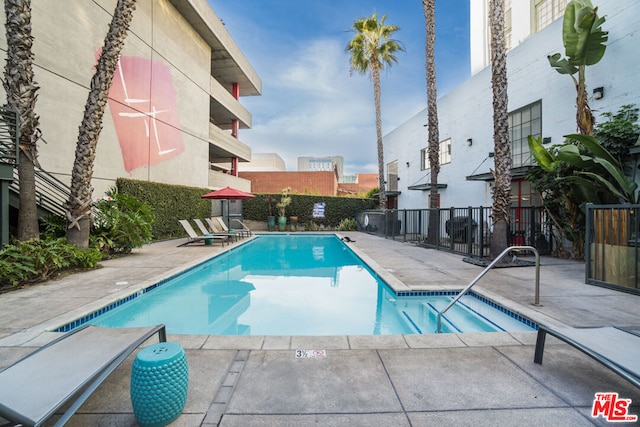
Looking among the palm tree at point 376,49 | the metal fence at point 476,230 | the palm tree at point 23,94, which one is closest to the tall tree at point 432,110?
the metal fence at point 476,230

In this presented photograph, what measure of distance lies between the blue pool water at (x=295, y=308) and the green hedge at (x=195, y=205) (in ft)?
19.1

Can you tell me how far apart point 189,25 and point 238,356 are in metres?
18.3

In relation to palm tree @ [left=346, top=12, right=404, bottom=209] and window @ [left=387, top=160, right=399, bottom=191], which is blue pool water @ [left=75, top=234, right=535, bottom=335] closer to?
palm tree @ [left=346, top=12, right=404, bottom=209]

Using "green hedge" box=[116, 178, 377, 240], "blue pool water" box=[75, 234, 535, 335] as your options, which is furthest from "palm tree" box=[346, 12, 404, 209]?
"blue pool water" box=[75, 234, 535, 335]

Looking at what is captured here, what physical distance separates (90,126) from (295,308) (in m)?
6.61

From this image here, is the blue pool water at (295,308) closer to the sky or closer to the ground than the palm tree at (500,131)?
closer to the ground

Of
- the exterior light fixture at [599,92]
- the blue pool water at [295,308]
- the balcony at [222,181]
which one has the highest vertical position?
the exterior light fixture at [599,92]

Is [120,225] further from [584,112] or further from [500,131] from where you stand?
[584,112]

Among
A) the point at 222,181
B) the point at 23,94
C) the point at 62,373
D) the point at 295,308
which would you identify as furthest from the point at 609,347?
the point at 222,181

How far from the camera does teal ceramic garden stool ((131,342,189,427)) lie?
189cm

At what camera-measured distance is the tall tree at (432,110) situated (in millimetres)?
12164

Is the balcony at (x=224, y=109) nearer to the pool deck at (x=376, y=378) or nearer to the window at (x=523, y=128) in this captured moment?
the window at (x=523, y=128)

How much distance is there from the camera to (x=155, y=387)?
1.90 m

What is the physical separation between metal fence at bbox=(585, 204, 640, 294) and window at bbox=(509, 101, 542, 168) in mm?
6016
